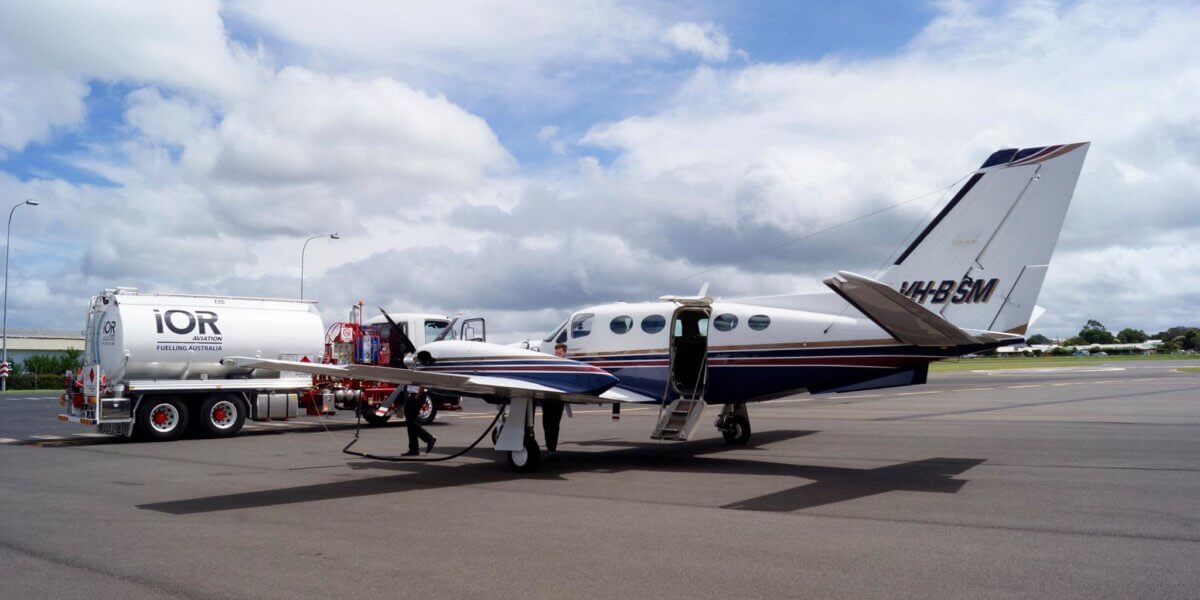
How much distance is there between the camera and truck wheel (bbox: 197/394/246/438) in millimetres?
21281

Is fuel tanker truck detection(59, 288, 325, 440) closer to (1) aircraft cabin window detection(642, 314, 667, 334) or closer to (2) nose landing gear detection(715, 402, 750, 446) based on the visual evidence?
(1) aircraft cabin window detection(642, 314, 667, 334)

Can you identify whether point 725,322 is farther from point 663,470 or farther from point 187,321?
point 187,321

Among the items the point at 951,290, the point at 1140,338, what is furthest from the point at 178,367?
the point at 1140,338

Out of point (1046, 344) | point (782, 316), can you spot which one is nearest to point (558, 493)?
point (782, 316)

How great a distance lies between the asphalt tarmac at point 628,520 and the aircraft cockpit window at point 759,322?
2522 mm

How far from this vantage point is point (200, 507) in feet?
35.9

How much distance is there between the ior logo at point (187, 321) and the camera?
21.3 meters

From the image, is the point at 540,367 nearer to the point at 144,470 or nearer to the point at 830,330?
the point at 830,330

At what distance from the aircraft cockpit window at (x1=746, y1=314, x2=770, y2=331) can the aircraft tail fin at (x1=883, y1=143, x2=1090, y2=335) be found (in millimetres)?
2635

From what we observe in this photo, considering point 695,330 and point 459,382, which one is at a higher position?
point 695,330

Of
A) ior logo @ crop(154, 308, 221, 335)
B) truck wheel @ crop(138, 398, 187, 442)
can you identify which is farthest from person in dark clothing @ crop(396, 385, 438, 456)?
ior logo @ crop(154, 308, 221, 335)

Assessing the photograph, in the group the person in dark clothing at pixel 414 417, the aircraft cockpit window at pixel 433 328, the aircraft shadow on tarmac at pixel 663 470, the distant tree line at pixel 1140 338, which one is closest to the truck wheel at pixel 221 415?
the aircraft cockpit window at pixel 433 328

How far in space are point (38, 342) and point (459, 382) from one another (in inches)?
4106

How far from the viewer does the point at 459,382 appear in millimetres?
13641
